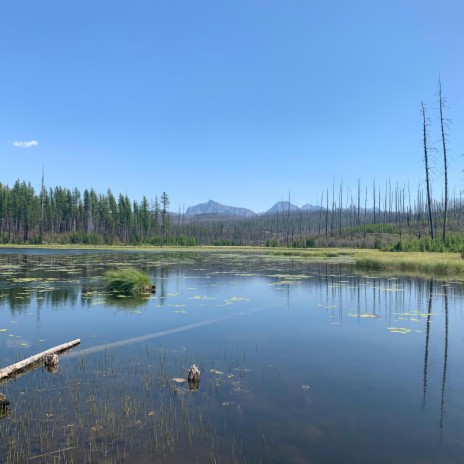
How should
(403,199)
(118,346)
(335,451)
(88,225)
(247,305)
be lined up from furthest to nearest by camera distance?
(88,225) → (403,199) → (247,305) → (118,346) → (335,451)

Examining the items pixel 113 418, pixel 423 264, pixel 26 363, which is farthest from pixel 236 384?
pixel 423 264

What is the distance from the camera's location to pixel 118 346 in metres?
12.7

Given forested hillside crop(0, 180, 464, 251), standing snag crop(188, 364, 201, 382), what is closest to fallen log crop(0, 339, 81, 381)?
standing snag crop(188, 364, 201, 382)

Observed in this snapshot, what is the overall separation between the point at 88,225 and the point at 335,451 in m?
139

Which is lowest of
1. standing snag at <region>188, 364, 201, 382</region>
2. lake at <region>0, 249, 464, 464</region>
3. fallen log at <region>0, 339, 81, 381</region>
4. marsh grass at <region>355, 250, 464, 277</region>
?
lake at <region>0, 249, 464, 464</region>

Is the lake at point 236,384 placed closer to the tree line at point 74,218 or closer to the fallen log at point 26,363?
the fallen log at point 26,363

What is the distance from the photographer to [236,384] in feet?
31.5

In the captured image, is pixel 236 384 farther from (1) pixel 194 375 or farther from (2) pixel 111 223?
(2) pixel 111 223

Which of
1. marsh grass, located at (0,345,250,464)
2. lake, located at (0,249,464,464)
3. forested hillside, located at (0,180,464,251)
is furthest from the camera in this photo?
forested hillside, located at (0,180,464,251)

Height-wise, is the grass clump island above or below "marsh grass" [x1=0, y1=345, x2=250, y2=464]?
above

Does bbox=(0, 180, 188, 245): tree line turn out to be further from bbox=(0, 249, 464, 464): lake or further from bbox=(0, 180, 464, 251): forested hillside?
bbox=(0, 249, 464, 464): lake

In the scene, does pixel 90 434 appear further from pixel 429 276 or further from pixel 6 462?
pixel 429 276

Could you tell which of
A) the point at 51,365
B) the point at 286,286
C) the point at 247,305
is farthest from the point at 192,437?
the point at 286,286

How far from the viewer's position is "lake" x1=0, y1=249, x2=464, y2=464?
22.1 ft
